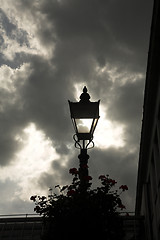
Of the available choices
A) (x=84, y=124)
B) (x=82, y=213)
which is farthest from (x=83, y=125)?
(x=82, y=213)

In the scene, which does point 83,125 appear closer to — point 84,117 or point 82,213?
point 84,117

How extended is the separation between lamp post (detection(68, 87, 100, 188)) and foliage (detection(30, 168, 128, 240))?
21 centimetres

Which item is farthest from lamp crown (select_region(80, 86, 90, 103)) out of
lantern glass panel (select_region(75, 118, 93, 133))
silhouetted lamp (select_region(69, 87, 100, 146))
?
lantern glass panel (select_region(75, 118, 93, 133))

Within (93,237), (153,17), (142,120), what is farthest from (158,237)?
(153,17)

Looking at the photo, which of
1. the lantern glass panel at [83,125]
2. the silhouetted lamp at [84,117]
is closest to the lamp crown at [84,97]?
the silhouetted lamp at [84,117]

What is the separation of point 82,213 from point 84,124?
1.66 meters

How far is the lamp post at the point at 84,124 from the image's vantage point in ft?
21.6

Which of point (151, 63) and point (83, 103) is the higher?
point (151, 63)

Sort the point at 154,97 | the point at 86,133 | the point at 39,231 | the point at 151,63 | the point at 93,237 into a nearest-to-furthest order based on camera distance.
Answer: the point at 93,237 < the point at 86,133 < the point at 151,63 < the point at 154,97 < the point at 39,231

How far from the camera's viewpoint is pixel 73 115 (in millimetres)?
6770

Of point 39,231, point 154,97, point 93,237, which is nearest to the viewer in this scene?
point 93,237

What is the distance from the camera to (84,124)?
667 cm

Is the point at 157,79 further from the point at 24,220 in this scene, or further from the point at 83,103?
the point at 24,220

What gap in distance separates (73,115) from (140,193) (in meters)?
12.6
